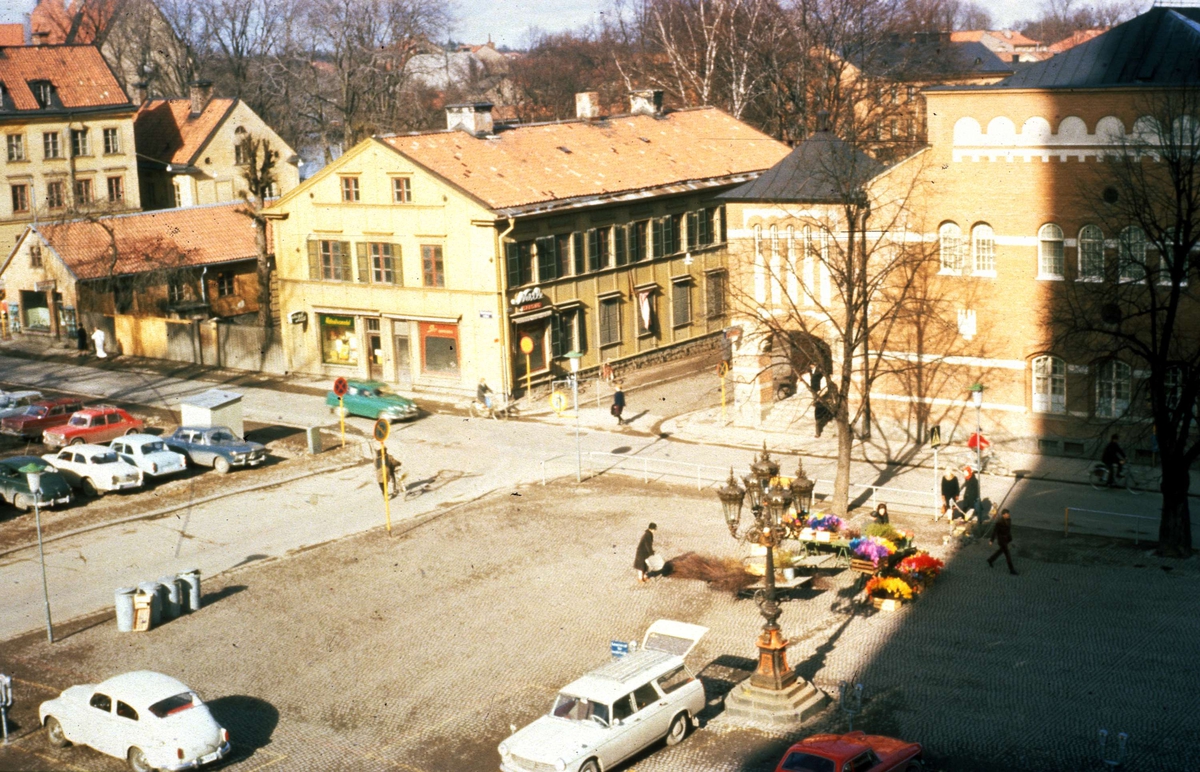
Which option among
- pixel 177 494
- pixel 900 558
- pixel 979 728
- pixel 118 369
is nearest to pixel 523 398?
pixel 177 494

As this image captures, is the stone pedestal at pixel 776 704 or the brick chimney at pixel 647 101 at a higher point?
the brick chimney at pixel 647 101

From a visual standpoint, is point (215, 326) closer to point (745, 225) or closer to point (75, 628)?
point (745, 225)

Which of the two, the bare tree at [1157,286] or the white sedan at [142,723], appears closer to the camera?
the white sedan at [142,723]

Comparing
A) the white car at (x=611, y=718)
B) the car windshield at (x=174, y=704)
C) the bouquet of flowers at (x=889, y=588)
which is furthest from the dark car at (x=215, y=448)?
the white car at (x=611, y=718)

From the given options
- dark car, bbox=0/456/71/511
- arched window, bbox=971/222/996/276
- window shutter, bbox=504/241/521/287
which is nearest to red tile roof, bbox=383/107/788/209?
window shutter, bbox=504/241/521/287

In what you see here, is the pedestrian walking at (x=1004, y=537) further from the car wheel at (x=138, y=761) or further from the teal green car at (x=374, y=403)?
the teal green car at (x=374, y=403)

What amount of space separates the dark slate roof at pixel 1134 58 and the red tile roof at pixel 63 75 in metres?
53.9

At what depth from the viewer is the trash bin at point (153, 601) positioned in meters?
28.0

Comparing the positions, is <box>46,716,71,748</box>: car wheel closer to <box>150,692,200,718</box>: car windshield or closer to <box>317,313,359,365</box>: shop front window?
<box>150,692,200,718</box>: car windshield

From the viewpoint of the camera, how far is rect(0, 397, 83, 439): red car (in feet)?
147

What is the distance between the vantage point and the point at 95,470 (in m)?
38.6

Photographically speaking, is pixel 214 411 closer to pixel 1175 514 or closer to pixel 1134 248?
pixel 1134 248

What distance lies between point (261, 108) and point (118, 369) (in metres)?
56.1

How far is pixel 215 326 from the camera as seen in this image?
55.2 metres
